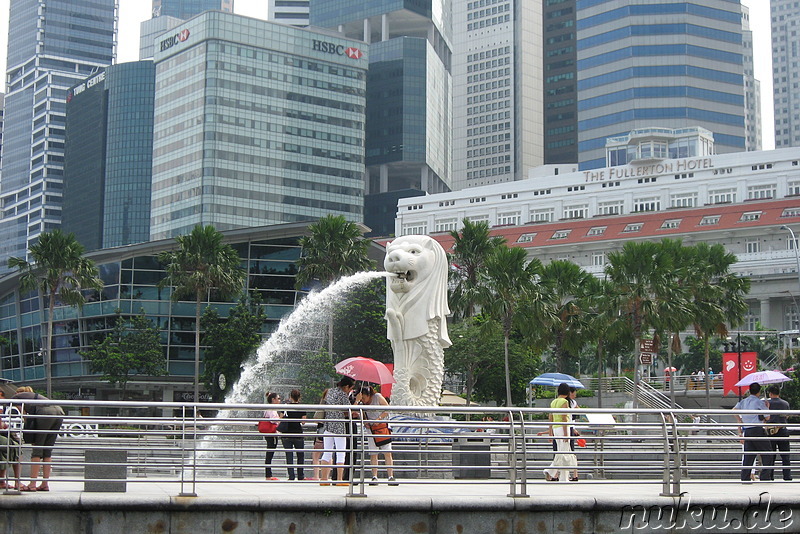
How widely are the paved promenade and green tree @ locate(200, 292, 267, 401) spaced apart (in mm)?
49064

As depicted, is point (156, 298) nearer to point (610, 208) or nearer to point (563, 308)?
Answer: point (563, 308)

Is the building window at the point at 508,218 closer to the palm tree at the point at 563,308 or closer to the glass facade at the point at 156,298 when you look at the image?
the glass facade at the point at 156,298

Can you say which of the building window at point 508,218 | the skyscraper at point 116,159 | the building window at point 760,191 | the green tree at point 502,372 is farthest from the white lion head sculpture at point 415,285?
the skyscraper at point 116,159

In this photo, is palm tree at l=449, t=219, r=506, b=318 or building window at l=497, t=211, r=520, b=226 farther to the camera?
building window at l=497, t=211, r=520, b=226

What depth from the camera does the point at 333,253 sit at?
57500 millimetres

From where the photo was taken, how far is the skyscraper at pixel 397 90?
7239 inches

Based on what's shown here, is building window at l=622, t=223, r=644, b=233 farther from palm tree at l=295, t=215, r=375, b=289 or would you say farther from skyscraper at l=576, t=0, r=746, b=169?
palm tree at l=295, t=215, r=375, b=289

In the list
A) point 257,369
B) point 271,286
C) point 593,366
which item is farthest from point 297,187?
point 257,369

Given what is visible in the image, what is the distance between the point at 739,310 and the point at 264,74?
317 feet

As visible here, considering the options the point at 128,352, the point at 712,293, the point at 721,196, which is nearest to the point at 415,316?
the point at 712,293

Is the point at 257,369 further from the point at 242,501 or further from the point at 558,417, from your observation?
the point at 242,501

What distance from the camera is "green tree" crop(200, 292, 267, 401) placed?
61406 mm

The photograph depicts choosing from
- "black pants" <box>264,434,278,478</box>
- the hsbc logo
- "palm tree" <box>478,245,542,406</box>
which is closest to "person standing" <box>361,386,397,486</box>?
"black pants" <box>264,434,278,478</box>

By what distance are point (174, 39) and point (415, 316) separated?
5134 inches
